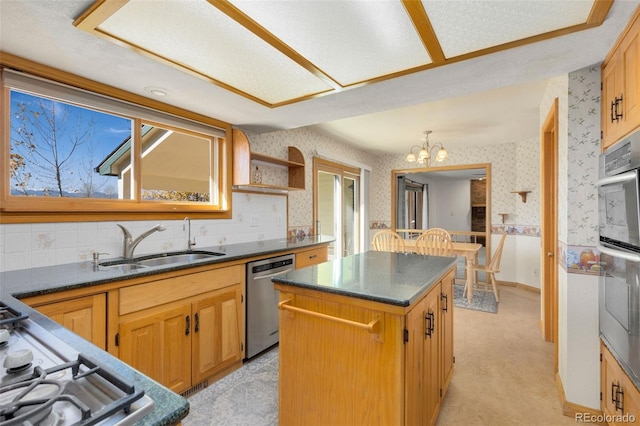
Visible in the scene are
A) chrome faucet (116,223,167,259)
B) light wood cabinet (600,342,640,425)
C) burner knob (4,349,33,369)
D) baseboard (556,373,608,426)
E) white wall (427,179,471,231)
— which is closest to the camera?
burner knob (4,349,33,369)

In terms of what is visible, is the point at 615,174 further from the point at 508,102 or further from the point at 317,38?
the point at 508,102

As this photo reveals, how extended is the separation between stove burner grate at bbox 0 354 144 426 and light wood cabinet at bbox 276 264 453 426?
2.86 ft

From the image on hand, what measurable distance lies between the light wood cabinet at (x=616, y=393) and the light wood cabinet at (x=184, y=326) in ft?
7.29

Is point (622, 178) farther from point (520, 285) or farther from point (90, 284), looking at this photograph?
point (520, 285)

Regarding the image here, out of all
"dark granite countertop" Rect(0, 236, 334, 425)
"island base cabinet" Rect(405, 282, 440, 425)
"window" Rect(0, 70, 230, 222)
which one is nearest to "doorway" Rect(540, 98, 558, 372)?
"island base cabinet" Rect(405, 282, 440, 425)

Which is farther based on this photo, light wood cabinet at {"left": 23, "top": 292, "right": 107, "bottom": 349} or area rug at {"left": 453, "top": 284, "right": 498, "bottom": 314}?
area rug at {"left": 453, "top": 284, "right": 498, "bottom": 314}

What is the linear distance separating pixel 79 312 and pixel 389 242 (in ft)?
12.1

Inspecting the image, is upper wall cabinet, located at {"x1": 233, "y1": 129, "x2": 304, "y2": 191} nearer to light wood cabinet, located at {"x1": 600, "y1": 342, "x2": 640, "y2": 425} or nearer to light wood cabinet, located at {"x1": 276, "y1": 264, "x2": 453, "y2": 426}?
light wood cabinet, located at {"x1": 276, "y1": 264, "x2": 453, "y2": 426}

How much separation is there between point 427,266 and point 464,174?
267 inches

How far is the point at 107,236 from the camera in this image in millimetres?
2094

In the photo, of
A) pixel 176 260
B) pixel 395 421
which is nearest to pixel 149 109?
pixel 176 260

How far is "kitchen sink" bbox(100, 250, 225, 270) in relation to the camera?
2.03m

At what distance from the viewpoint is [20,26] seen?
1387mm

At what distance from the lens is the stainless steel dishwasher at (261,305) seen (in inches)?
95.0
